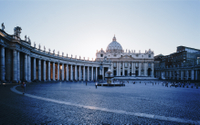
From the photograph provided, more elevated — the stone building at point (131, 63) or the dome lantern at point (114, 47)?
the dome lantern at point (114, 47)

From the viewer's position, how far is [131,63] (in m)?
123

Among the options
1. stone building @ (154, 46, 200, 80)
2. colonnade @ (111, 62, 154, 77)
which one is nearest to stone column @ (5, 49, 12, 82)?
stone building @ (154, 46, 200, 80)

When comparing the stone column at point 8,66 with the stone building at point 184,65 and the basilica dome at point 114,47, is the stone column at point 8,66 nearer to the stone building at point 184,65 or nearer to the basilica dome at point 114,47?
the stone building at point 184,65

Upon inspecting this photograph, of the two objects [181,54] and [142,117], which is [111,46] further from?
[142,117]

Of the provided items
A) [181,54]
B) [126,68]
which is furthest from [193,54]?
[126,68]

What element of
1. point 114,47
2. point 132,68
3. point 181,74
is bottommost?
point 181,74

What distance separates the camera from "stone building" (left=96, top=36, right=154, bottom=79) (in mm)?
122062

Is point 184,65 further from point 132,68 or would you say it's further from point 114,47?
point 114,47

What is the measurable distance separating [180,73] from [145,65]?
34487 mm

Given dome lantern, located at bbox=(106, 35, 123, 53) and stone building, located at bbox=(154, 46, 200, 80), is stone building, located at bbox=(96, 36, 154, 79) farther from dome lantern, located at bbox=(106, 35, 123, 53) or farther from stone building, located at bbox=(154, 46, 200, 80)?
dome lantern, located at bbox=(106, 35, 123, 53)

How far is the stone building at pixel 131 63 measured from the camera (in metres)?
122

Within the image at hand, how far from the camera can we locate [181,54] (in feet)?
327

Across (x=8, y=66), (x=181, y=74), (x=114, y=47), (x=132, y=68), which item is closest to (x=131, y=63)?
(x=132, y=68)

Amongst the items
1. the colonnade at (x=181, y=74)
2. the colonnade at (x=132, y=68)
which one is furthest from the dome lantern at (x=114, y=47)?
the colonnade at (x=181, y=74)
